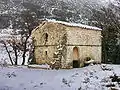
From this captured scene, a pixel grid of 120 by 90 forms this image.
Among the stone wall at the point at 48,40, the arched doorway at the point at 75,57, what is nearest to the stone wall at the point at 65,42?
the stone wall at the point at 48,40

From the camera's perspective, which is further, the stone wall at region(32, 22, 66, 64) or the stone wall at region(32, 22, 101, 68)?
the stone wall at region(32, 22, 66, 64)

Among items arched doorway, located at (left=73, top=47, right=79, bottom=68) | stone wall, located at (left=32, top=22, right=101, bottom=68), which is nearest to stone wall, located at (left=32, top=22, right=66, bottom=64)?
stone wall, located at (left=32, top=22, right=101, bottom=68)

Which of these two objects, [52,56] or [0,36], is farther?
[0,36]

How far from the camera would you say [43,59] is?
29.7 metres

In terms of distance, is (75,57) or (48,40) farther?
(75,57)


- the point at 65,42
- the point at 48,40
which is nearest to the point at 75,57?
the point at 65,42

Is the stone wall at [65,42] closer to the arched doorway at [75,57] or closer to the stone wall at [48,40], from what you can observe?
the stone wall at [48,40]

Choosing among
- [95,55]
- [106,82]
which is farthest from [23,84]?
[95,55]

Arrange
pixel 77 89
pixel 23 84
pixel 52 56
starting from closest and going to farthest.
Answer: pixel 77 89 < pixel 23 84 < pixel 52 56

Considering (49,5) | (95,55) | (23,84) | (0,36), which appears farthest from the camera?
(49,5)

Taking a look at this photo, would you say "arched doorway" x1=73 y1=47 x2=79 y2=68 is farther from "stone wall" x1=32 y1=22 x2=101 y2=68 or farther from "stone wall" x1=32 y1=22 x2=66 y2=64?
"stone wall" x1=32 y1=22 x2=66 y2=64

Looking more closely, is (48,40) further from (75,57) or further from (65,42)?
(75,57)

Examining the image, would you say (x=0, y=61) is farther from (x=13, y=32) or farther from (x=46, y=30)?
(x=46, y=30)

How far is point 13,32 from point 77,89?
24.0m
